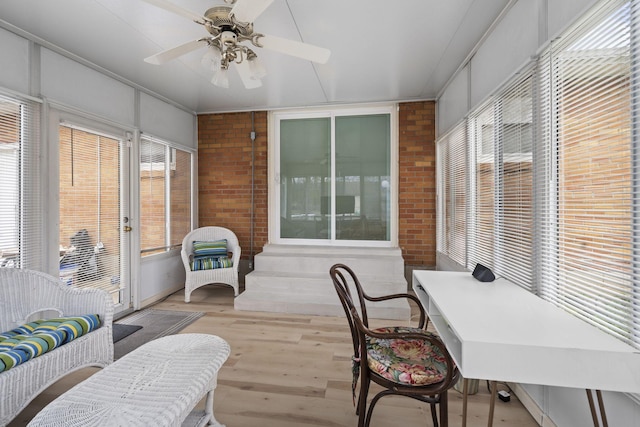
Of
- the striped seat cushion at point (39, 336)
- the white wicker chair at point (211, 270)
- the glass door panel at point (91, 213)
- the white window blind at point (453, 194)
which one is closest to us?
the striped seat cushion at point (39, 336)

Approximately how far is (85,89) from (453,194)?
4035mm

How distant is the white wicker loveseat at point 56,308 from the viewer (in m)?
1.77

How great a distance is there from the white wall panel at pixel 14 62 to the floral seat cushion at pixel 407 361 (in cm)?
329

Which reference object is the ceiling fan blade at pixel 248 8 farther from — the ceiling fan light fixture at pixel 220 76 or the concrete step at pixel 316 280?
the concrete step at pixel 316 280

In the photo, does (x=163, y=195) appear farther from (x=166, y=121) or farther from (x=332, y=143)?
(x=332, y=143)

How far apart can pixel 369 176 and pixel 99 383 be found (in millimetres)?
3754

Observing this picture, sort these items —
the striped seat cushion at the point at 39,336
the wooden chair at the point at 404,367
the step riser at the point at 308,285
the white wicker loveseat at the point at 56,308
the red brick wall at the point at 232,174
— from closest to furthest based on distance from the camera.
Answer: the wooden chair at the point at 404,367 → the striped seat cushion at the point at 39,336 → the white wicker loveseat at the point at 56,308 → the step riser at the point at 308,285 → the red brick wall at the point at 232,174

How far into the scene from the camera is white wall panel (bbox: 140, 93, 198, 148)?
3834mm

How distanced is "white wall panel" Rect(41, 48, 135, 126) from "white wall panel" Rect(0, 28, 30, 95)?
0.47 feet

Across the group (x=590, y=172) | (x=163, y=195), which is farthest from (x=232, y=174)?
(x=590, y=172)

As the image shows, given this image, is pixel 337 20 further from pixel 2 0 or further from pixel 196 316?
pixel 196 316

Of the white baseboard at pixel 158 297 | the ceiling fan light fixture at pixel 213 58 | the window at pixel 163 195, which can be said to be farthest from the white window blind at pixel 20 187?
the ceiling fan light fixture at pixel 213 58

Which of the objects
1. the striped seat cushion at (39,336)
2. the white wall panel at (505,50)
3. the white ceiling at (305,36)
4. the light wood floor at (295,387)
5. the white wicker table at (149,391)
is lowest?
the light wood floor at (295,387)

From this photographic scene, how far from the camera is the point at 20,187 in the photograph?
8.21ft
